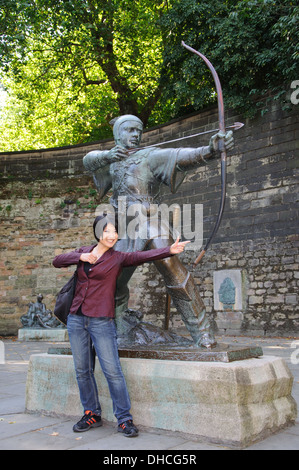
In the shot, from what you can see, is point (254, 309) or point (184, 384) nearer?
point (184, 384)

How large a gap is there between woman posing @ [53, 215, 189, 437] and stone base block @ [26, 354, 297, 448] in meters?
0.14

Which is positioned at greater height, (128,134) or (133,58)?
(133,58)

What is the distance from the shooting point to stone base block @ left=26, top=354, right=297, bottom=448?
101 inches

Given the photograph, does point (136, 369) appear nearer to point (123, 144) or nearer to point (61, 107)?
point (123, 144)

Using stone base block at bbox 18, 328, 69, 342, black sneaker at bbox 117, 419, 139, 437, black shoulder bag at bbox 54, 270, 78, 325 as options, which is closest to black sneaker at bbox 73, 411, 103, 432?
black sneaker at bbox 117, 419, 139, 437

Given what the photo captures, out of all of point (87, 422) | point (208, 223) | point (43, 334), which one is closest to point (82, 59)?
point (208, 223)

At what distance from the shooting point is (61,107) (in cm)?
1811

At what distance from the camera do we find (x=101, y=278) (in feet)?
9.74

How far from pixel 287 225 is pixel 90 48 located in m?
8.58

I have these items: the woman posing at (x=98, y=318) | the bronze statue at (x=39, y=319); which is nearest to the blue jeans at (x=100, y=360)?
the woman posing at (x=98, y=318)

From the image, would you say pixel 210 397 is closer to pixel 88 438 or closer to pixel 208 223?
pixel 88 438

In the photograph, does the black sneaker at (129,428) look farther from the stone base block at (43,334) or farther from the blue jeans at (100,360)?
the stone base block at (43,334)

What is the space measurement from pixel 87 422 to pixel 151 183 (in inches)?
73.6

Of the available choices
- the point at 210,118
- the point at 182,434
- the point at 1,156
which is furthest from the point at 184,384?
the point at 1,156
